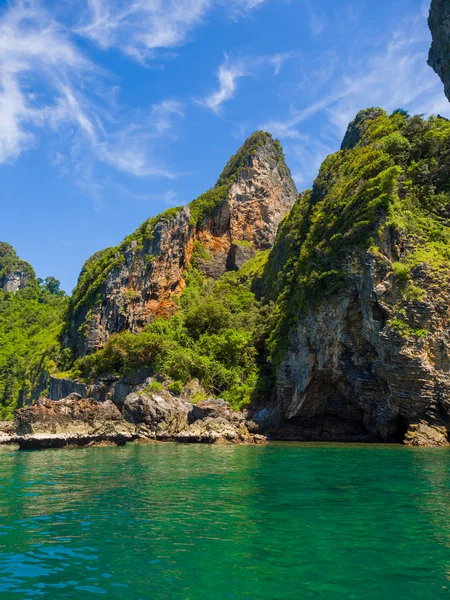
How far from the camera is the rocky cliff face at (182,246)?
54781 millimetres

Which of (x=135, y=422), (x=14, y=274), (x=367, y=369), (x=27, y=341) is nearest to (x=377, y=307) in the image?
(x=367, y=369)

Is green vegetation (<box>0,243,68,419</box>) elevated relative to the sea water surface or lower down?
elevated

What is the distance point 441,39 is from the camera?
44.2m

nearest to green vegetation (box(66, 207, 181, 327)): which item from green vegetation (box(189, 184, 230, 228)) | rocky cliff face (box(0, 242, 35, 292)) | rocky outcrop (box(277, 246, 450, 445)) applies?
green vegetation (box(189, 184, 230, 228))

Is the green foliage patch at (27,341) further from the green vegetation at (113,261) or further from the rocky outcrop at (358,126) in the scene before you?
the rocky outcrop at (358,126)

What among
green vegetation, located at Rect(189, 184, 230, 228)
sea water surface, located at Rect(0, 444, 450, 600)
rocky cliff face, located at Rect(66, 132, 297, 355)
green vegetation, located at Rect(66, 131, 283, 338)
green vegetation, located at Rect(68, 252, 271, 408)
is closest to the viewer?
sea water surface, located at Rect(0, 444, 450, 600)

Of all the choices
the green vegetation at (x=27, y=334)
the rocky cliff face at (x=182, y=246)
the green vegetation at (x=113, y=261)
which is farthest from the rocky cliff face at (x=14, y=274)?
the green vegetation at (x=113, y=261)

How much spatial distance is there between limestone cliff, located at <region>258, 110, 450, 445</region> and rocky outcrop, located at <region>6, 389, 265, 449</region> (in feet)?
17.4

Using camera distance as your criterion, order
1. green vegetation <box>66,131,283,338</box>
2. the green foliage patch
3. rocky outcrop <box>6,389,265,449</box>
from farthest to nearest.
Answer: the green foliage patch < green vegetation <box>66,131,283,338</box> < rocky outcrop <box>6,389,265,449</box>

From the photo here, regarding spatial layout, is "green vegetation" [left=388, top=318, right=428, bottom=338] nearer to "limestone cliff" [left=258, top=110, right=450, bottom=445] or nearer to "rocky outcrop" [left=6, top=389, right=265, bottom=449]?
"limestone cliff" [left=258, top=110, right=450, bottom=445]

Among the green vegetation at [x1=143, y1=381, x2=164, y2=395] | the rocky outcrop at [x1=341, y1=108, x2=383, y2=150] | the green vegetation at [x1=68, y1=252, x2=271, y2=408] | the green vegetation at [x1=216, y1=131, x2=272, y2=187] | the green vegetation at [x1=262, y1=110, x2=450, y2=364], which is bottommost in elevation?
the green vegetation at [x1=143, y1=381, x2=164, y2=395]

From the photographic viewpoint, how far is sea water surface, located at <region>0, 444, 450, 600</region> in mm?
6770

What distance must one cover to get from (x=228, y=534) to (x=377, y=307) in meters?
23.7

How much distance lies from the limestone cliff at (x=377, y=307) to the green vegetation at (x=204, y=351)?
409cm
